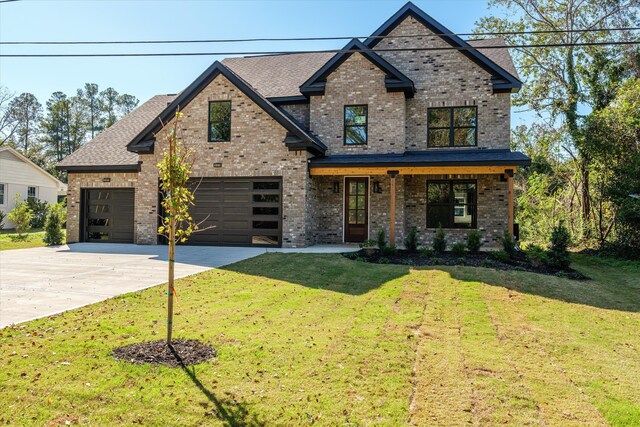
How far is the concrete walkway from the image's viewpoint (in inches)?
264

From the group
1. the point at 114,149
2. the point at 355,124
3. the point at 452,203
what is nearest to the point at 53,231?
the point at 114,149

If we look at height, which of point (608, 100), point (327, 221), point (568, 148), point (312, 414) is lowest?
point (312, 414)

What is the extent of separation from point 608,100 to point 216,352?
21.7m

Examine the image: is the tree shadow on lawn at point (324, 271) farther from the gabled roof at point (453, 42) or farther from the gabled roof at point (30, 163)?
the gabled roof at point (30, 163)

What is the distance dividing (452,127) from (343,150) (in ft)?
14.0

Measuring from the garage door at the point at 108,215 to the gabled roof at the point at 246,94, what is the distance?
2265mm

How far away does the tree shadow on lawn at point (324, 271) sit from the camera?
861 cm

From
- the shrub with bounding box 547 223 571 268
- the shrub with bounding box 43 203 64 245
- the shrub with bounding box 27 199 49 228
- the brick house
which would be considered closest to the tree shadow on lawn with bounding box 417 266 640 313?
the shrub with bounding box 547 223 571 268

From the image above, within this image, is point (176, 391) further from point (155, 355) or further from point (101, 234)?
point (101, 234)

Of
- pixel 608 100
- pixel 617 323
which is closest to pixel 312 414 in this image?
pixel 617 323

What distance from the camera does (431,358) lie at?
4629mm

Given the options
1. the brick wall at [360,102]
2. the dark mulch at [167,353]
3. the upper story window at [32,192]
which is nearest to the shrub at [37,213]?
the upper story window at [32,192]

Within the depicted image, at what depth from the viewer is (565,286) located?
8.84m

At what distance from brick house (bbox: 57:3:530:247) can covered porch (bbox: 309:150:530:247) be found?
0.04 meters
